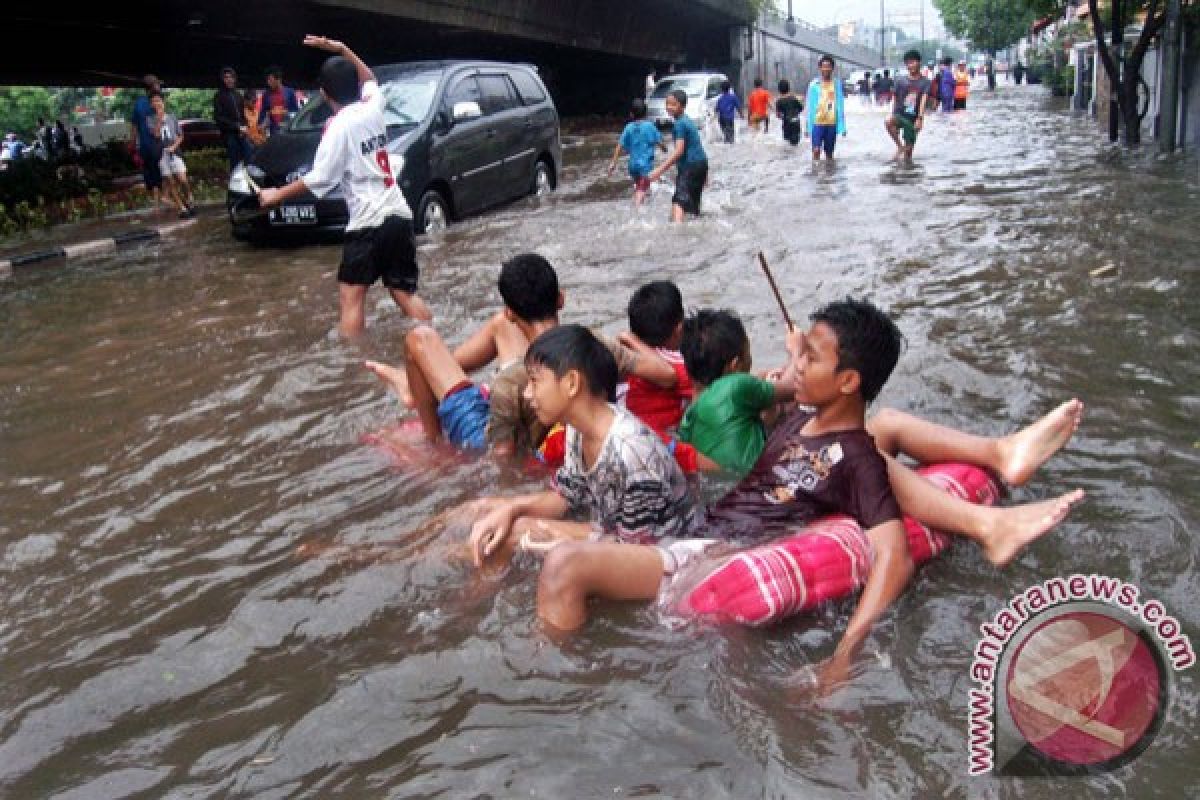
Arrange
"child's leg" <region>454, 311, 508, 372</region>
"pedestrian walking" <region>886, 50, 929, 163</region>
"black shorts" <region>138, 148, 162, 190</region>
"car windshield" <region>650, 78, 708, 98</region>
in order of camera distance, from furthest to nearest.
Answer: "car windshield" <region>650, 78, 708, 98</region>, "pedestrian walking" <region>886, 50, 929, 163</region>, "black shorts" <region>138, 148, 162, 190</region>, "child's leg" <region>454, 311, 508, 372</region>

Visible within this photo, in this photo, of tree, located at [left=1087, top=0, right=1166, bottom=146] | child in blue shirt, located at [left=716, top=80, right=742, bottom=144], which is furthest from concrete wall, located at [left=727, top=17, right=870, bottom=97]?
tree, located at [left=1087, top=0, right=1166, bottom=146]

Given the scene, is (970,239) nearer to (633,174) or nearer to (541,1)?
(633,174)

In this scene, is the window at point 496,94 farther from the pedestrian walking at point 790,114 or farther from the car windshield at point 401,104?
the pedestrian walking at point 790,114

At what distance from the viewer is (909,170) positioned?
48.0 feet

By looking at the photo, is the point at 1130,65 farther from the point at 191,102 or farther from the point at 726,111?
the point at 191,102

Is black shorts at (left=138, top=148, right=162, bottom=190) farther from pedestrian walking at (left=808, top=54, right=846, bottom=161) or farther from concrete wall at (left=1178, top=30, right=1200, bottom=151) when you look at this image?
concrete wall at (left=1178, top=30, right=1200, bottom=151)

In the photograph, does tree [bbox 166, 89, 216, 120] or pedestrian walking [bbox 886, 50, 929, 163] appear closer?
pedestrian walking [bbox 886, 50, 929, 163]

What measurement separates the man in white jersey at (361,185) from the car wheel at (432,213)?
3476 millimetres

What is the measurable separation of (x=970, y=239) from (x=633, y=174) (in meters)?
4.84

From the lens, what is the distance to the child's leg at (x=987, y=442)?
3.27m

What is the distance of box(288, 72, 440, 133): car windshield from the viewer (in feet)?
34.2

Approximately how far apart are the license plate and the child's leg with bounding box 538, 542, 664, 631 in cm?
793

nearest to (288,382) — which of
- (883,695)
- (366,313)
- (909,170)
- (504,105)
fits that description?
(366,313)

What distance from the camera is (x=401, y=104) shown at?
10.6 m
